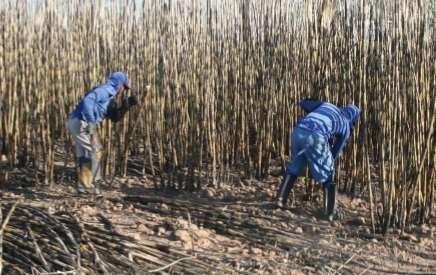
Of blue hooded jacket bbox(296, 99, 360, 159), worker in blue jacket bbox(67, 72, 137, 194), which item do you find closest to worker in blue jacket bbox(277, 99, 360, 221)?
blue hooded jacket bbox(296, 99, 360, 159)

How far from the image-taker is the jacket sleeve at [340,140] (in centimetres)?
313

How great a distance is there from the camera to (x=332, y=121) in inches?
122

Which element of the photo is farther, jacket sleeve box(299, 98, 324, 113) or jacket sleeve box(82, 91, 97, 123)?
jacket sleeve box(82, 91, 97, 123)

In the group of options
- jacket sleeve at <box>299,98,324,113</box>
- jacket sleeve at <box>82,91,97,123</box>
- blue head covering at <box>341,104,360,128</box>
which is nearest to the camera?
blue head covering at <box>341,104,360,128</box>

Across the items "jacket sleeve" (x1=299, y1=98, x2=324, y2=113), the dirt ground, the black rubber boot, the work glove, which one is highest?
"jacket sleeve" (x1=299, y1=98, x2=324, y2=113)

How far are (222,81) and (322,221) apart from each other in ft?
3.77

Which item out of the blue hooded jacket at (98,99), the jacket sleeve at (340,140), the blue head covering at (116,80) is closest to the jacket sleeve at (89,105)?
the blue hooded jacket at (98,99)

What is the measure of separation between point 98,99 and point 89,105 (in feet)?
0.21

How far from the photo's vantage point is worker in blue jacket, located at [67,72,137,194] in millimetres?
3619

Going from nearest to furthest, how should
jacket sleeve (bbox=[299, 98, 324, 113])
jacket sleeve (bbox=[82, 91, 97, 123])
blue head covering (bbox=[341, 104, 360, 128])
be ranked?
blue head covering (bbox=[341, 104, 360, 128])
jacket sleeve (bbox=[299, 98, 324, 113])
jacket sleeve (bbox=[82, 91, 97, 123])

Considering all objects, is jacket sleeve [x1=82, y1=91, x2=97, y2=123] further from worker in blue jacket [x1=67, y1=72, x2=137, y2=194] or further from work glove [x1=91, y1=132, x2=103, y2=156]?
work glove [x1=91, y1=132, x2=103, y2=156]

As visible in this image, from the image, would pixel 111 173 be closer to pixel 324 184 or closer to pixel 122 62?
pixel 122 62

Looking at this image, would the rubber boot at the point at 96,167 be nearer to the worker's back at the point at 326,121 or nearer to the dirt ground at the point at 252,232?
the dirt ground at the point at 252,232

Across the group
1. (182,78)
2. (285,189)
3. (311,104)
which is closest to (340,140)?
(311,104)
